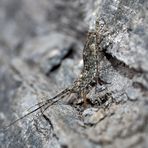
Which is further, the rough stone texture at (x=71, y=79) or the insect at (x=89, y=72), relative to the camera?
the insect at (x=89, y=72)

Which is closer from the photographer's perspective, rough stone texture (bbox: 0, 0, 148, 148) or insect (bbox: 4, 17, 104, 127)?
rough stone texture (bbox: 0, 0, 148, 148)

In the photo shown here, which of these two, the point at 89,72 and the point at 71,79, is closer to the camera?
the point at 89,72

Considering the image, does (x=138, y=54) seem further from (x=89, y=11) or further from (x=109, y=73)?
(x=89, y=11)

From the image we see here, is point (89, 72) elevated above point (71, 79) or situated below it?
below
